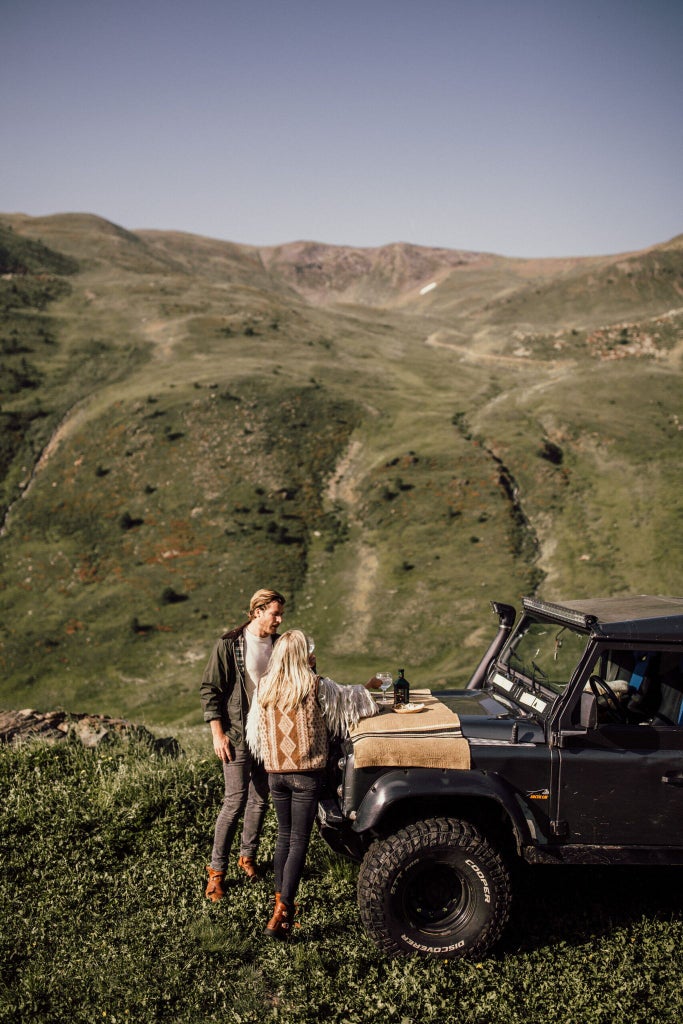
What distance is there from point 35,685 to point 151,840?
2875cm

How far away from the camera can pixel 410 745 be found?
605cm

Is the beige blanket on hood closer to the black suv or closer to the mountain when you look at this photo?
the black suv

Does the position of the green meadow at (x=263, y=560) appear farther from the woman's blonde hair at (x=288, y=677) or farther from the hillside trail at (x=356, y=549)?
the woman's blonde hair at (x=288, y=677)

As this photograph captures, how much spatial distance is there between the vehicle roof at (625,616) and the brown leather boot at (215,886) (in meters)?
3.96

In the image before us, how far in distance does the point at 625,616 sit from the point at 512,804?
1.94m

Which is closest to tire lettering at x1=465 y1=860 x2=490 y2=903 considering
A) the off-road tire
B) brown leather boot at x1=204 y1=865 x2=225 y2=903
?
the off-road tire

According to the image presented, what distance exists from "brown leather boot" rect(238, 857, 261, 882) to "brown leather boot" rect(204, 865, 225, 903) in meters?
0.32

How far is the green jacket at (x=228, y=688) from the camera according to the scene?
6871mm

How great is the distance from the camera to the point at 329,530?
1709 inches

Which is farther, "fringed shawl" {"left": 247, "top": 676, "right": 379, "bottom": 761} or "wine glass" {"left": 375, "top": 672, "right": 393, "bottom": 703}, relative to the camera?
"wine glass" {"left": 375, "top": 672, "right": 393, "bottom": 703}

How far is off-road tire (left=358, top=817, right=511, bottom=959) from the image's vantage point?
5859 millimetres

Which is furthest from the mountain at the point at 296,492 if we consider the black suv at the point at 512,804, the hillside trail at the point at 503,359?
the black suv at the point at 512,804

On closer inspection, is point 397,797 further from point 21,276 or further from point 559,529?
point 21,276

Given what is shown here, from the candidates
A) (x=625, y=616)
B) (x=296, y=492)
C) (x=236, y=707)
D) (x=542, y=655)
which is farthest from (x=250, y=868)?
(x=296, y=492)
